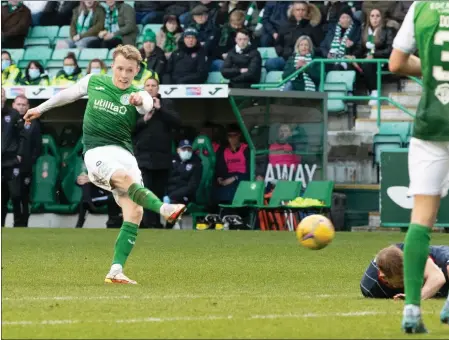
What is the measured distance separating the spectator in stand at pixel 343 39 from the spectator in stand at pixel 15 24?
6.65 metres

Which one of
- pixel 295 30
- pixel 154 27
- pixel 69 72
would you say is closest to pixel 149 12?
pixel 154 27

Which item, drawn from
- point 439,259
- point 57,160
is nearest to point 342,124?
point 57,160

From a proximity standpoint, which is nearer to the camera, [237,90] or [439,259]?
[439,259]

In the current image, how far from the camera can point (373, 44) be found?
79.6ft

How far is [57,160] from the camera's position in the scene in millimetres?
24531

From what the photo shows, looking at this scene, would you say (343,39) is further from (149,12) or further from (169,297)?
(169,297)

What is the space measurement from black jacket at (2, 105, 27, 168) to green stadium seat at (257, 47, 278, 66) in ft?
15.9

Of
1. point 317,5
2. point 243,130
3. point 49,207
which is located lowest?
point 49,207

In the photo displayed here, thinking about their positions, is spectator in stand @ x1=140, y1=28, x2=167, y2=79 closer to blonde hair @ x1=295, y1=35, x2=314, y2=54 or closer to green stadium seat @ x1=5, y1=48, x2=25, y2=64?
blonde hair @ x1=295, y1=35, x2=314, y2=54

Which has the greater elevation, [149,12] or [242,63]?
[149,12]

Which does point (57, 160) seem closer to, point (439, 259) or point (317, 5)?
point (317, 5)

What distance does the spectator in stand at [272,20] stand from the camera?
2556cm

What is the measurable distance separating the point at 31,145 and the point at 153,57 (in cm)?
280

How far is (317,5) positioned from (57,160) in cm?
572
